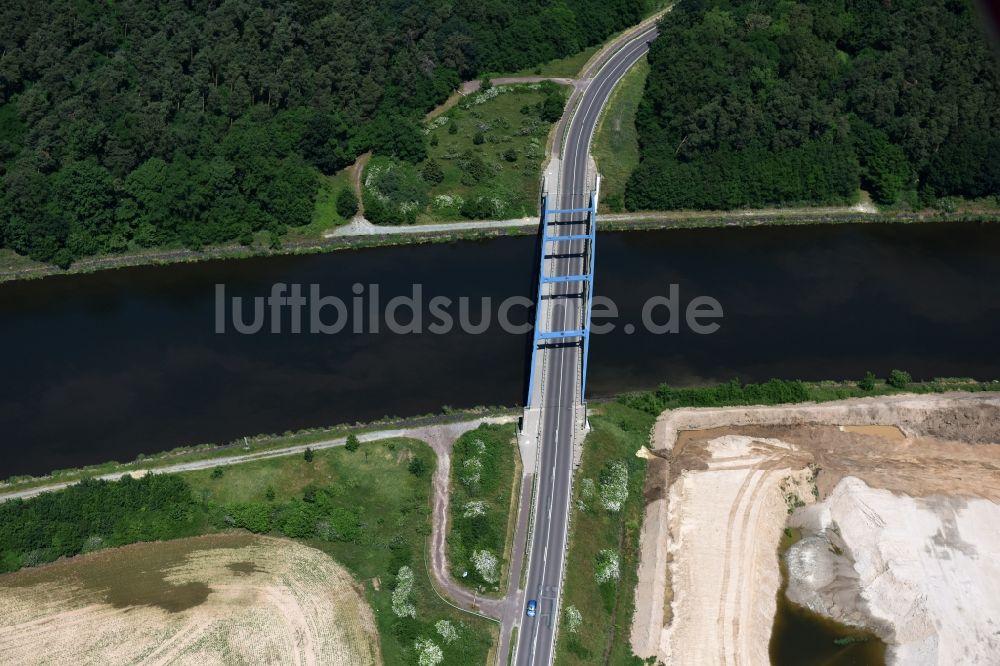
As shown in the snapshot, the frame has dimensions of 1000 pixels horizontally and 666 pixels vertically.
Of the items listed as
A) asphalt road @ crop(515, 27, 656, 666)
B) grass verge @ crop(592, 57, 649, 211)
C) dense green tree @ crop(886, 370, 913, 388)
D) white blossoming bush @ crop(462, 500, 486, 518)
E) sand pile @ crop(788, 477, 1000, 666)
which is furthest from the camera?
grass verge @ crop(592, 57, 649, 211)

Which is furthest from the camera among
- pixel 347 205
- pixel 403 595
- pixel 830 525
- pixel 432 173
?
pixel 432 173

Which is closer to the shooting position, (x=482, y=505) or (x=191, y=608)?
(x=191, y=608)

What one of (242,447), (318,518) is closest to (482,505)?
(318,518)

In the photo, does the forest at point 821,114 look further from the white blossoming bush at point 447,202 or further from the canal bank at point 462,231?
the white blossoming bush at point 447,202

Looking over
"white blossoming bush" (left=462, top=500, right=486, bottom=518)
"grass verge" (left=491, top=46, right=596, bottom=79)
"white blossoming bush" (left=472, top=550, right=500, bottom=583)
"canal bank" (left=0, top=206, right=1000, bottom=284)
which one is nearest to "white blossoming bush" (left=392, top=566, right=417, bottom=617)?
"white blossoming bush" (left=472, top=550, right=500, bottom=583)

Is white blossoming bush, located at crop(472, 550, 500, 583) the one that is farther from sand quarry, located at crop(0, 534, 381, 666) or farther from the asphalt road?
sand quarry, located at crop(0, 534, 381, 666)

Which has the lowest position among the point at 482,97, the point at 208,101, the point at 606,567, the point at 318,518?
the point at 606,567

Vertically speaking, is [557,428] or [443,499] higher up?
[557,428]

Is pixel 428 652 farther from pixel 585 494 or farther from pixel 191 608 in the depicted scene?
pixel 585 494
